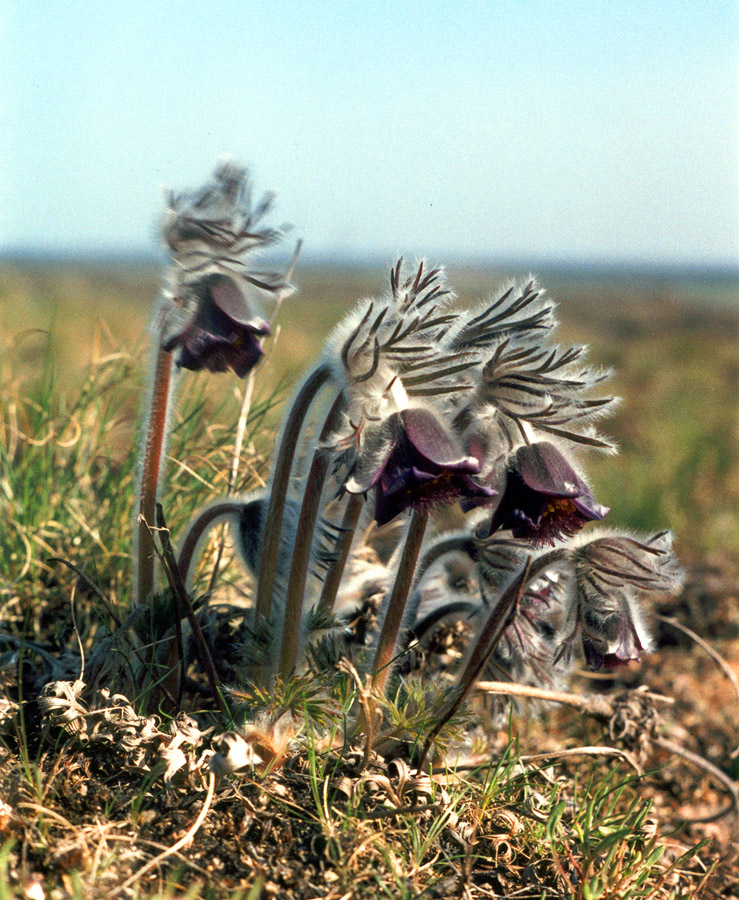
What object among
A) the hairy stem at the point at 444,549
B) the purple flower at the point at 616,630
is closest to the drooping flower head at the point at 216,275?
the hairy stem at the point at 444,549

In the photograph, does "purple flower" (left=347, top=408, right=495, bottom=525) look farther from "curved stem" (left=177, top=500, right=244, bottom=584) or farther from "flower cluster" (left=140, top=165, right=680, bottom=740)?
"curved stem" (left=177, top=500, right=244, bottom=584)

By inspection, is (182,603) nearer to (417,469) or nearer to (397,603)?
(397,603)

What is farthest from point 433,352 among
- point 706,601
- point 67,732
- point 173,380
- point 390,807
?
point 706,601

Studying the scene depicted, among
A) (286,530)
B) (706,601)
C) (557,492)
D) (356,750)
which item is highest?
(557,492)

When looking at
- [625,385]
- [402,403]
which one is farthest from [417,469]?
[625,385]

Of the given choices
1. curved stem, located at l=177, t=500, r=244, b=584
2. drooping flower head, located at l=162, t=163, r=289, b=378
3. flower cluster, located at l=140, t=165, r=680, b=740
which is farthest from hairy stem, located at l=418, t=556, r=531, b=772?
drooping flower head, located at l=162, t=163, r=289, b=378

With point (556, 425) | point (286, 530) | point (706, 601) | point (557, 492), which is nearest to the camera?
point (557, 492)

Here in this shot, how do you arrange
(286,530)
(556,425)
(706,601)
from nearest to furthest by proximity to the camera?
(556,425), (286,530), (706,601)

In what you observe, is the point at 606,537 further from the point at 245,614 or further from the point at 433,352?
the point at 245,614
